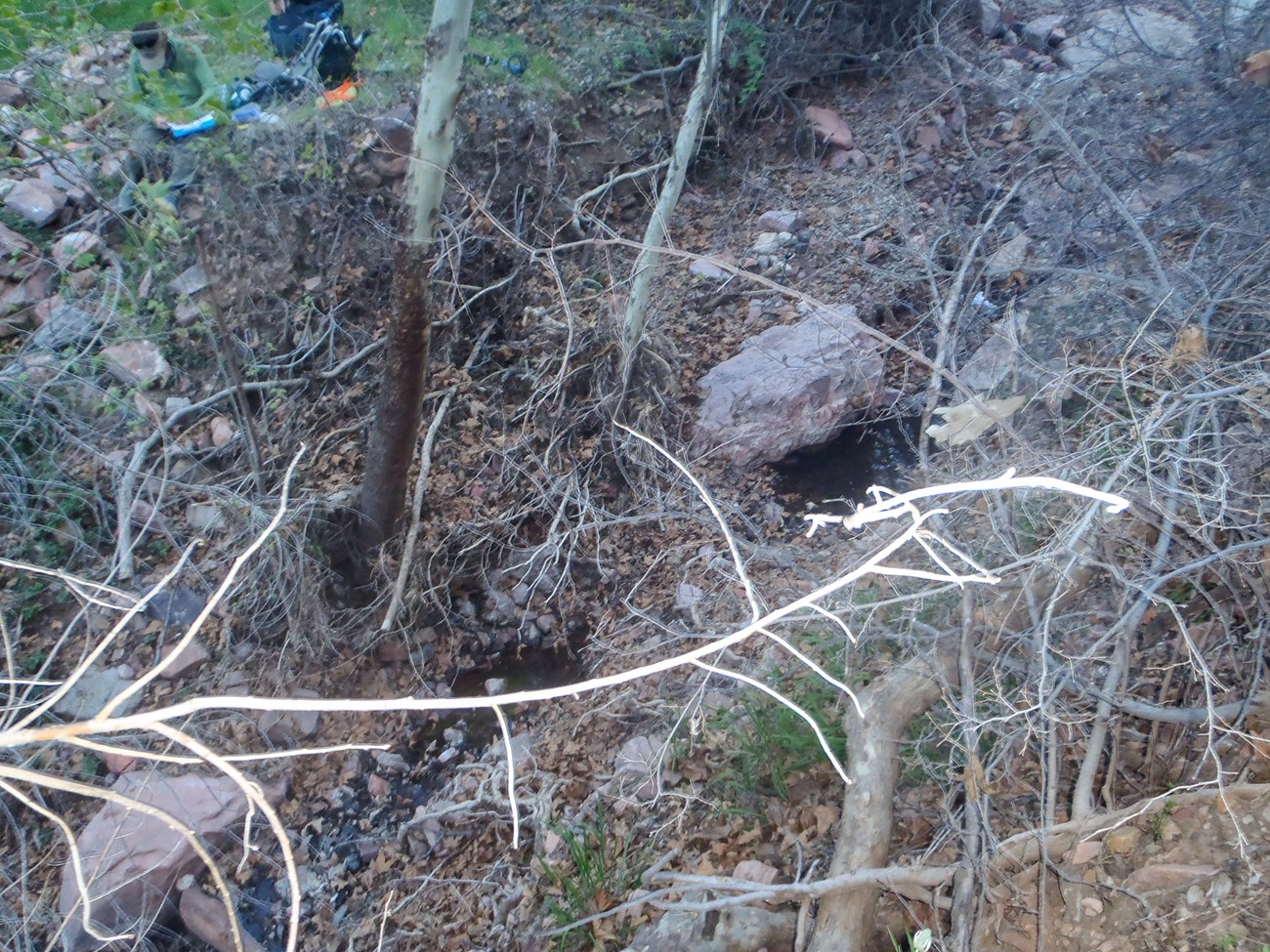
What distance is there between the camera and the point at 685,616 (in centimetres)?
359

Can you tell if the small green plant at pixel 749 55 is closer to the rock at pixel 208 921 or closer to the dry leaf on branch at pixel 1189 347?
the dry leaf on branch at pixel 1189 347

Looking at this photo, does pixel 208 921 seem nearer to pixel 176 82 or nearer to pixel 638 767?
pixel 638 767

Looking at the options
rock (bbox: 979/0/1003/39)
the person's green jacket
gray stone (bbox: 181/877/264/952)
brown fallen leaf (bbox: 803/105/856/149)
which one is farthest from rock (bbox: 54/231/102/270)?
rock (bbox: 979/0/1003/39)

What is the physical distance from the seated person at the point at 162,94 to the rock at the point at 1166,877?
4.85 meters

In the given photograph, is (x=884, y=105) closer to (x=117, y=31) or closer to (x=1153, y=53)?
(x=1153, y=53)

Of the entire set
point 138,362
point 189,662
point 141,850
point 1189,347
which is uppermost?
point 1189,347

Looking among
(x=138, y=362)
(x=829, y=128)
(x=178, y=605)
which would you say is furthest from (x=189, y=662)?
(x=829, y=128)

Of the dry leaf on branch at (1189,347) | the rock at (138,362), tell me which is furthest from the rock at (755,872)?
the rock at (138,362)

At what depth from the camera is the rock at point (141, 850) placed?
2.66m

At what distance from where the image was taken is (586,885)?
2.42m

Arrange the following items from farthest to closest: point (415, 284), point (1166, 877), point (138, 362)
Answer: point (138, 362) → point (415, 284) → point (1166, 877)

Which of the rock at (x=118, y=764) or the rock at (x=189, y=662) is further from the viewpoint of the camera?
the rock at (x=189, y=662)

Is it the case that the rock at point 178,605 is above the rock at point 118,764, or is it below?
above

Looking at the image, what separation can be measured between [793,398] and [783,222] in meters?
1.63
